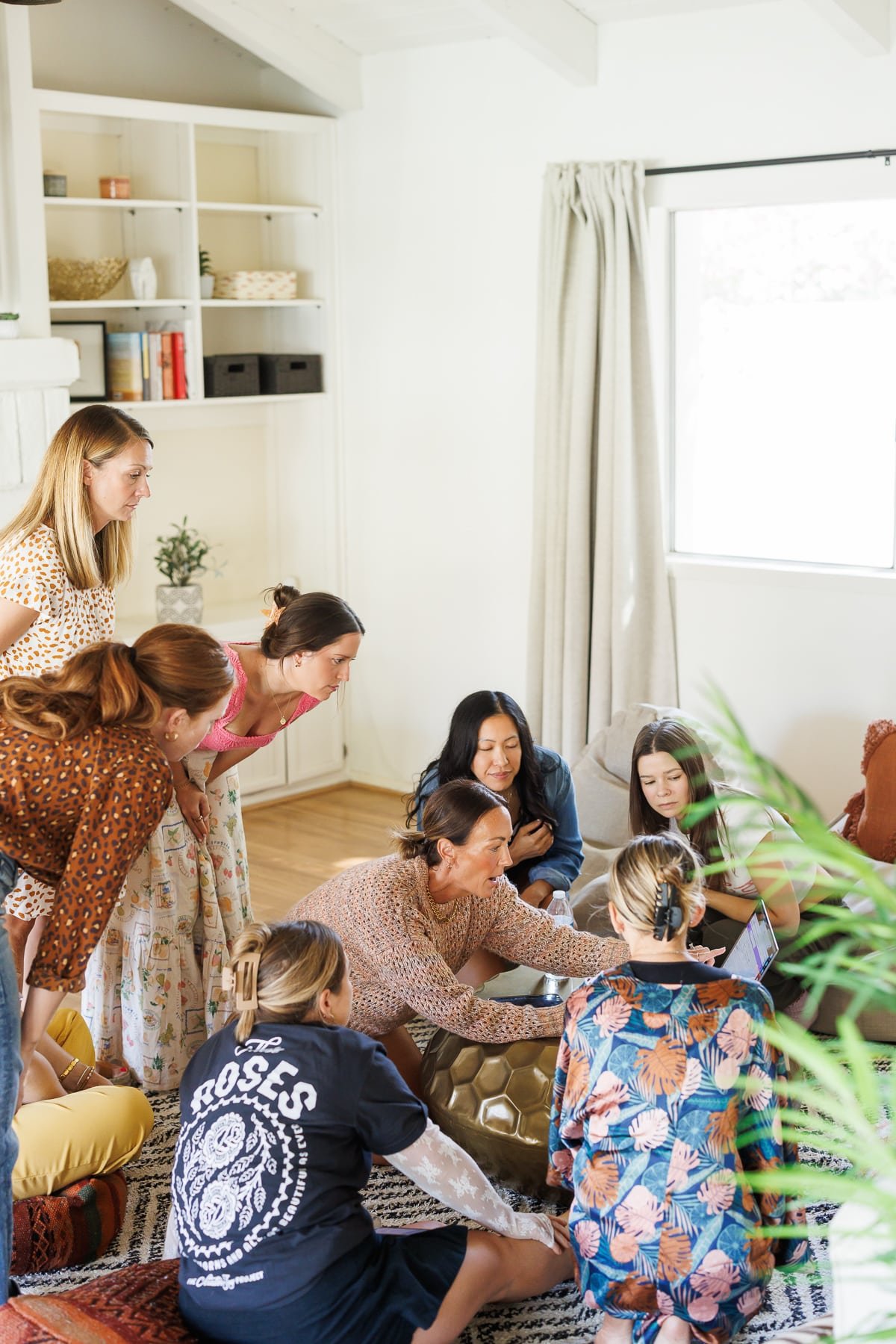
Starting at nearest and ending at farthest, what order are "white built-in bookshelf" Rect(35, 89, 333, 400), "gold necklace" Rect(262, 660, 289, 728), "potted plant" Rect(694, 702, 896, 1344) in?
"potted plant" Rect(694, 702, 896, 1344) < "gold necklace" Rect(262, 660, 289, 728) < "white built-in bookshelf" Rect(35, 89, 333, 400)

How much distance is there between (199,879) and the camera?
10.4ft

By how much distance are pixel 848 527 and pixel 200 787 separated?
2.36 m

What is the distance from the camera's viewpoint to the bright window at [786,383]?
14.4 feet

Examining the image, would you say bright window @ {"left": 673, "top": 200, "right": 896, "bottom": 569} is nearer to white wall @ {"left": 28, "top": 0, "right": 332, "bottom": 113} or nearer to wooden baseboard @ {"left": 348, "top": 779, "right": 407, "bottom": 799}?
wooden baseboard @ {"left": 348, "top": 779, "right": 407, "bottom": 799}

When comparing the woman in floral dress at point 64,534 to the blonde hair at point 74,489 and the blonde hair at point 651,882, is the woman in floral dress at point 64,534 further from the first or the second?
the blonde hair at point 651,882

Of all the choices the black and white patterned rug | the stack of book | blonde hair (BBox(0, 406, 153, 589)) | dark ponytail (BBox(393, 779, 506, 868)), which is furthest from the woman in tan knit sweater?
the stack of book

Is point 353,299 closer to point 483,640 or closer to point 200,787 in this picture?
point 483,640

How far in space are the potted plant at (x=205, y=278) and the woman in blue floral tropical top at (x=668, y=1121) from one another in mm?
3712

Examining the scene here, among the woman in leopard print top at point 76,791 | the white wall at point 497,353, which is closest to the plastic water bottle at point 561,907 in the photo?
the woman in leopard print top at point 76,791

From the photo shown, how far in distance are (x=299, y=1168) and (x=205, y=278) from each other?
4010mm

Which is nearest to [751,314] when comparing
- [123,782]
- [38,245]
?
[38,245]

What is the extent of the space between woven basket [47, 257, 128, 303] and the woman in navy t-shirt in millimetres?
3411

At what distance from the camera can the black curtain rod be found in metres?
4.11

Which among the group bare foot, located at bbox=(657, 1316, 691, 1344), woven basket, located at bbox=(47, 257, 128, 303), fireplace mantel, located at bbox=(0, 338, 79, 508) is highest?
woven basket, located at bbox=(47, 257, 128, 303)
